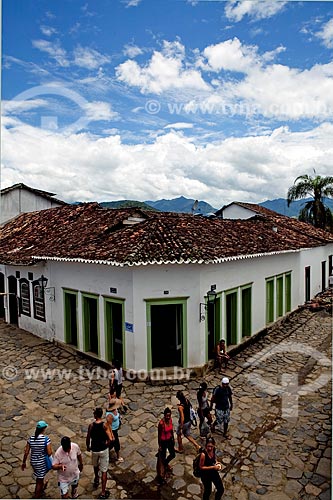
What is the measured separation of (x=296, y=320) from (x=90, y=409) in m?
11.2

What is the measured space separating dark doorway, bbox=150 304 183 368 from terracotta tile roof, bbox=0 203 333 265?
6.38 ft

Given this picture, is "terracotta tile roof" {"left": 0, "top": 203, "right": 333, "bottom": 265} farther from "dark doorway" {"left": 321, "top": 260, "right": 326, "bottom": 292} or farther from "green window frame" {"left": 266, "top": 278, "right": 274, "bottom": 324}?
"dark doorway" {"left": 321, "top": 260, "right": 326, "bottom": 292}

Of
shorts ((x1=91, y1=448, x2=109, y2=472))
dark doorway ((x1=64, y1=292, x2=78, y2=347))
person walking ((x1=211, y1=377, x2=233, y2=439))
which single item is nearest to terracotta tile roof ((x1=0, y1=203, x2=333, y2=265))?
dark doorway ((x1=64, y1=292, x2=78, y2=347))

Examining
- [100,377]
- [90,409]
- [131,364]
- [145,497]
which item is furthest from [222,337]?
[145,497]

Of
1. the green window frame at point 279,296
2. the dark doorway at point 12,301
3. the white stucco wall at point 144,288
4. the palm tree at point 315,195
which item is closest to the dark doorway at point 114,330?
the white stucco wall at point 144,288

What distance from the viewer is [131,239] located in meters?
10.5

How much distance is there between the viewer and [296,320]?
16688mm

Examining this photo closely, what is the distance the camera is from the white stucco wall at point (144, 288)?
9914 mm

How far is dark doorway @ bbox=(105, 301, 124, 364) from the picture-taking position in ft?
35.4

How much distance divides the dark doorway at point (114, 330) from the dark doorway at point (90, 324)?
30.3 inches

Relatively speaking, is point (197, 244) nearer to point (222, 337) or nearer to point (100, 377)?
point (222, 337)

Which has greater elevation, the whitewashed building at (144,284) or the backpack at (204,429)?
the whitewashed building at (144,284)

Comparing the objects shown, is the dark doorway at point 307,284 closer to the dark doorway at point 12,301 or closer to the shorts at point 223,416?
the shorts at point 223,416

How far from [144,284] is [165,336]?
2177 millimetres
